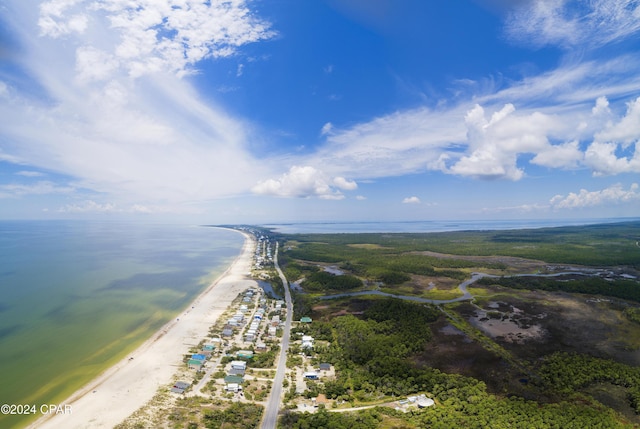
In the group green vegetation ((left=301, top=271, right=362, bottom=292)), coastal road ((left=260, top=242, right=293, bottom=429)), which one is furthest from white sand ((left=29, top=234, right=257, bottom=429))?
green vegetation ((left=301, top=271, right=362, bottom=292))

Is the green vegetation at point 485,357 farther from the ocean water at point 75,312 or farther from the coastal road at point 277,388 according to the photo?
the ocean water at point 75,312

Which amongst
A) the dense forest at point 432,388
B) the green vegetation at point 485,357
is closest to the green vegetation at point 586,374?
the dense forest at point 432,388

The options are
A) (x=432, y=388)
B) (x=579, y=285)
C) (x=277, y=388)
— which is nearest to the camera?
(x=432, y=388)

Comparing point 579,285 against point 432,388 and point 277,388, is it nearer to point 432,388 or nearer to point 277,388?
point 432,388

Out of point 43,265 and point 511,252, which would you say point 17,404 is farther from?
point 511,252

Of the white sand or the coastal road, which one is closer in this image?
the coastal road

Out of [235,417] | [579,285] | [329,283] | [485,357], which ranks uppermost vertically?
[579,285]

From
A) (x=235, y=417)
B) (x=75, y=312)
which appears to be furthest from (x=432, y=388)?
(x=75, y=312)

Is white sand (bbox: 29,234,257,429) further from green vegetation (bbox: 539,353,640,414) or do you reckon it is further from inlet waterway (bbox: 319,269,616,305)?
green vegetation (bbox: 539,353,640,414)
